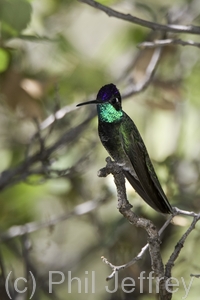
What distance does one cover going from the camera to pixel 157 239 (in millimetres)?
1615

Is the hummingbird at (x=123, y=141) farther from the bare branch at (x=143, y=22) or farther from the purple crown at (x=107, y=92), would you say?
the bare branch at (x=143, y=22)

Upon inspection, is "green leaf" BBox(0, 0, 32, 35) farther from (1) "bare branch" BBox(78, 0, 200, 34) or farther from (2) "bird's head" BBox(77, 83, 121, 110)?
(2) "bird's head" BBox(77, 83, 121, 110)

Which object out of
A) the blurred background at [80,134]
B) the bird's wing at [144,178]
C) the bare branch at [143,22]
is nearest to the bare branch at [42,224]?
the blurred background at [80,134]

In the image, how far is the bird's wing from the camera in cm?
192

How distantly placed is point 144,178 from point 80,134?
0.96 m

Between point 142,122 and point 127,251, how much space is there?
3.68 ft

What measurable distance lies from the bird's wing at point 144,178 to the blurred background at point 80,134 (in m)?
0.26

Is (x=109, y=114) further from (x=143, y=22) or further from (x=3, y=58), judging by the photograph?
(x=3, y=58)

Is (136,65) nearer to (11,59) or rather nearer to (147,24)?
(11,59)

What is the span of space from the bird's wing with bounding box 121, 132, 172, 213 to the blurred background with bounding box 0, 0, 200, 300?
0.26 m

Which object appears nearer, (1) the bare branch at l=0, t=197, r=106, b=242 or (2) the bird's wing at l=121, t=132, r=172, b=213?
(2) the bird's wing at l=121, t=132, r=172, b=213

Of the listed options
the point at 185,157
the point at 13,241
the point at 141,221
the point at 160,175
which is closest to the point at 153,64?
the point at 160,175

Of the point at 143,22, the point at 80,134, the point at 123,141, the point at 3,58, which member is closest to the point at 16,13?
the point at 3,58

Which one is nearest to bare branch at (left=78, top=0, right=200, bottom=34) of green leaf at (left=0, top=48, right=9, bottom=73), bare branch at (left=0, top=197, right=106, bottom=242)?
green leaf at (left=0, top=48, right=9, bottom=73)
